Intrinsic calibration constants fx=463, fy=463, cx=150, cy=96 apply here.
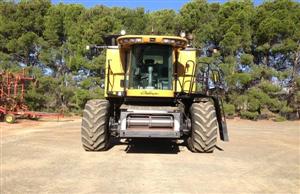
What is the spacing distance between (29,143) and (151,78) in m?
5.35

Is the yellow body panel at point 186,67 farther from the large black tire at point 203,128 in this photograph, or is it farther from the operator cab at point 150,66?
the large black tire at point 203,128

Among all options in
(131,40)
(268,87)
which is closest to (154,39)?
(131,40)

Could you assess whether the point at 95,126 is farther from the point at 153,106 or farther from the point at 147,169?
the point at 147,169

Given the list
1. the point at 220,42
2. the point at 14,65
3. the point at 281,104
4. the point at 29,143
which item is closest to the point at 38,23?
the point at 14,65

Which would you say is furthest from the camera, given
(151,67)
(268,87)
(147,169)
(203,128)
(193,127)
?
(268,87)

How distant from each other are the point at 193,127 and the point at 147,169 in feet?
5.76

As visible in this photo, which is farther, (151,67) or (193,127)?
(151,67)

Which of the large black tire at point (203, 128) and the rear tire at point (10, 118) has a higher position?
the large black tire at point (203, 128)

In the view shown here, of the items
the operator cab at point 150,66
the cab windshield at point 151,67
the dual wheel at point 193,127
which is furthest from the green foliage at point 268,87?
the cab windshield at point 151,67

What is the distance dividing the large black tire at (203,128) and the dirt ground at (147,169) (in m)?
0.32

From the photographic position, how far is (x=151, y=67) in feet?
37.1

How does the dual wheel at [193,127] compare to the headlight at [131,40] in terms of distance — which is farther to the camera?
the headlight at [131,40]

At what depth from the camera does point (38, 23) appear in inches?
1431

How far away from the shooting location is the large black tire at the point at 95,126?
1080 cm
